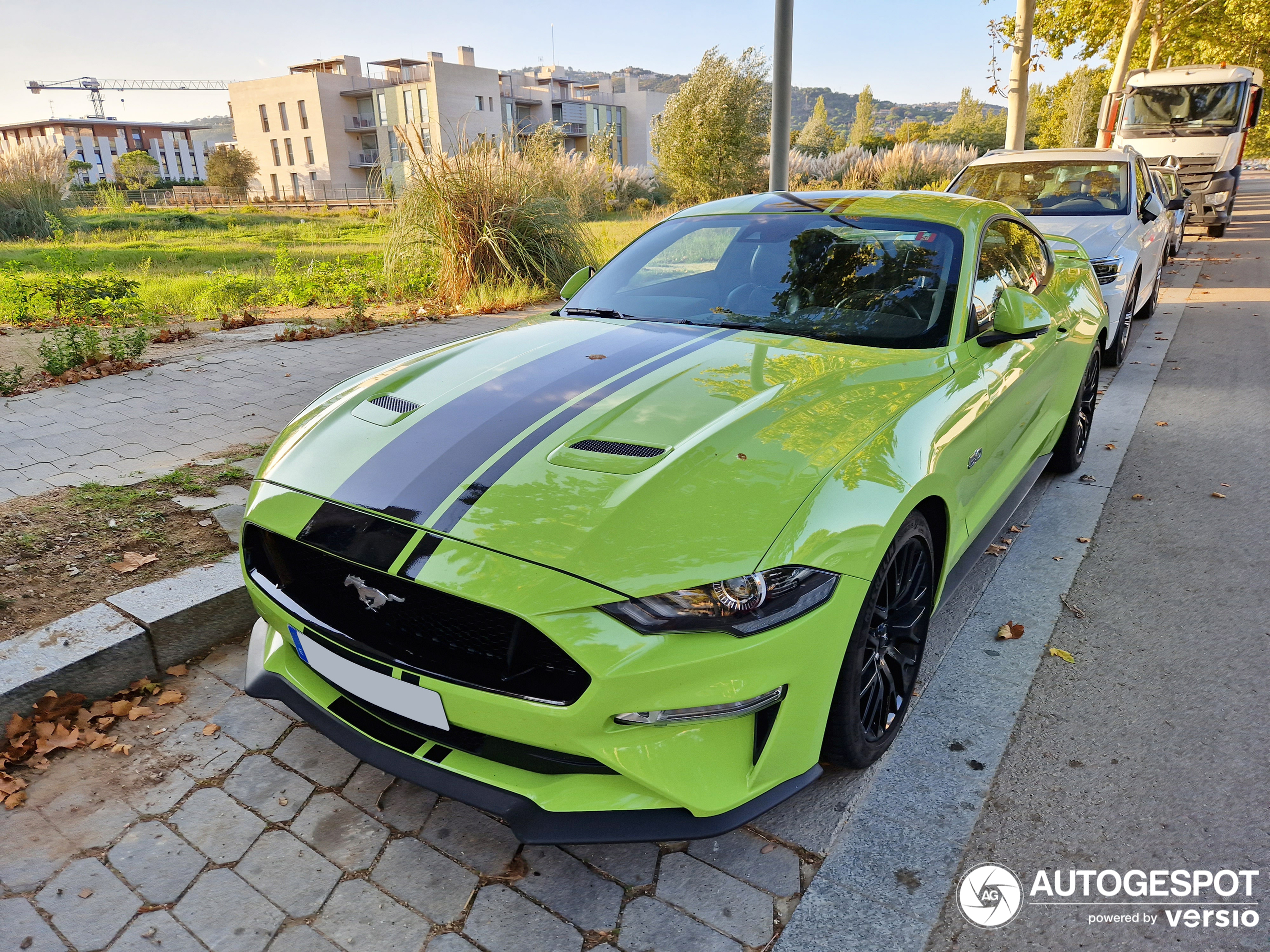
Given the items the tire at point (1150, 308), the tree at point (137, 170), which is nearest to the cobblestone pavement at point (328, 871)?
the tire at point (1150, 308)

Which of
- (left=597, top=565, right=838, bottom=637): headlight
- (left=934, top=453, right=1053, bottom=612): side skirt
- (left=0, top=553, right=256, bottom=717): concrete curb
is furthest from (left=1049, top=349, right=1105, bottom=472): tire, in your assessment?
(left=0, top=553, right=256, bottom=717): concrete curb

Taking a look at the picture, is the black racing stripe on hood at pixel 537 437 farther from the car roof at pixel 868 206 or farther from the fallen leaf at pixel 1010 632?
the fallen leaf at pixel 1010 632

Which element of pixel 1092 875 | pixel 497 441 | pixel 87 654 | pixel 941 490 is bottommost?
pixel 1092 875

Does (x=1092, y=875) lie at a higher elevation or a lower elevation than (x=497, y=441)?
lower

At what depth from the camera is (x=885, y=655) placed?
2402 millimetres

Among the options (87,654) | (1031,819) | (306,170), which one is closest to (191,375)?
(87,654)

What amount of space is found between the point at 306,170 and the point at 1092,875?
79642 mm

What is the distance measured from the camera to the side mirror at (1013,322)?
2.96 m

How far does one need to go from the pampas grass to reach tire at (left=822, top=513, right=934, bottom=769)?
18.4m

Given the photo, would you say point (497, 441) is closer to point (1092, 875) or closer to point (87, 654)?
point (87, 654)

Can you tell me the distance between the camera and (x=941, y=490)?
2461 mm

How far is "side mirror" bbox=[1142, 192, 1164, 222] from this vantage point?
7.65m

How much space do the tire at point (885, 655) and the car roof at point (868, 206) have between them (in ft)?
5.14

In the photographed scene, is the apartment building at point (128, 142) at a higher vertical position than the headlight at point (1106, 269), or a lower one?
higher
